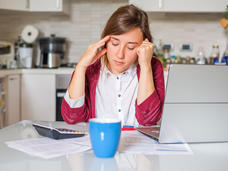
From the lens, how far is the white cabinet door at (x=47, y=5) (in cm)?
337

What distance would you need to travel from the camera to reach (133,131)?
106 cm

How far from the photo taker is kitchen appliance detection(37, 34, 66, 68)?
350cm

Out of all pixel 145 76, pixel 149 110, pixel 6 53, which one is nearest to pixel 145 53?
pixel 145 76

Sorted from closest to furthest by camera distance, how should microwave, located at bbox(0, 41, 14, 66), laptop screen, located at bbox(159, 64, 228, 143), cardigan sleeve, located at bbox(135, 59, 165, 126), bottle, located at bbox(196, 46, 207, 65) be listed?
laptop screen, located at bbox(159, 64, 228, 143) < cardigan sleeve, located at bbox(135, 59, 165, 126) < microwave, located at bbox(0, 41, 14, 66) < bottle, located at bbox(196, 46, 207, 65)

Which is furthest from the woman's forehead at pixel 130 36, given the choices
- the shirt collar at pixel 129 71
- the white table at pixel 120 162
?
the white table at pixel 120 162

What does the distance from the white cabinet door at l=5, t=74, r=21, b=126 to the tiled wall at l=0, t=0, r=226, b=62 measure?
838 millimetres

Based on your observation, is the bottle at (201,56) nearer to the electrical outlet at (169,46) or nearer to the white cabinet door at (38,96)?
the electrical outlet at (169,46)

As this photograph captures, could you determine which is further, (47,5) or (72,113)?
(47,5)

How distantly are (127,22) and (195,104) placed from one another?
0.61m

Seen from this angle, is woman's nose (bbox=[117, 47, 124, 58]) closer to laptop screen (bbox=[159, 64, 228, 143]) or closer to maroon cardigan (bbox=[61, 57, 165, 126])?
maroon cardigan (bbox=[61, 57, 165, 126])

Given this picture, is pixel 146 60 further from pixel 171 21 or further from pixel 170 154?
pixel 171 21

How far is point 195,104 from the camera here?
82 centimetres

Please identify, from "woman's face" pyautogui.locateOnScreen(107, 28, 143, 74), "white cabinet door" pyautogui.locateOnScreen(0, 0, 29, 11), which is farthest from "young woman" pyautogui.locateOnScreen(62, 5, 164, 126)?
"white cabinet door" pyautogui.locateOnScreen(0, 0, 29, 11)

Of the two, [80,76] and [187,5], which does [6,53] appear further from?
[80,76]
